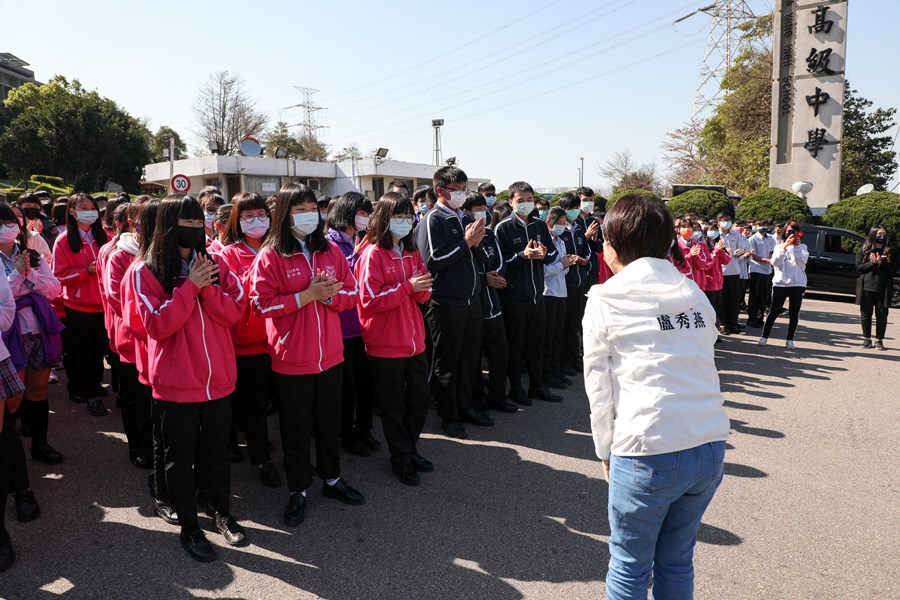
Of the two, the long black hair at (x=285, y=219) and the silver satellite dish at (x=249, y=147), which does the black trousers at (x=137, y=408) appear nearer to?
the long black hair at (x=285, y=219)

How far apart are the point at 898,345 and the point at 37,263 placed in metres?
11.5

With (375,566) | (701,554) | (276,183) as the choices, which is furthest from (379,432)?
(276,183)

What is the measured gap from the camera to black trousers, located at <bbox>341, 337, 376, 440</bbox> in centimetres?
489

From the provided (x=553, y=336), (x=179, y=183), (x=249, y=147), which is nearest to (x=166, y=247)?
(x=553, y=336)

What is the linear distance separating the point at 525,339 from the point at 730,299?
19.7 ft

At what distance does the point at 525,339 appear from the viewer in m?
6.54

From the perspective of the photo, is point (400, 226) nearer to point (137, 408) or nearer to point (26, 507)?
point (137, 408)

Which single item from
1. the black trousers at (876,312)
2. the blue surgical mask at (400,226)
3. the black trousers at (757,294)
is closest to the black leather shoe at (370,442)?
the blue surgical mask at (400,226)

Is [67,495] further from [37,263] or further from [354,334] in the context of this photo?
[354,334]

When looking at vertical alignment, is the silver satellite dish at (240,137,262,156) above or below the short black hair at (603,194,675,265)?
above

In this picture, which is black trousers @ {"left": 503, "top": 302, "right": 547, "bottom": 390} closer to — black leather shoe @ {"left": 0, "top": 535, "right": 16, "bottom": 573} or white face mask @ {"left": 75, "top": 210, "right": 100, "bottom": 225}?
white face mask @ {"left": 75, "top": 210, "right": 100, "bottom": 225}

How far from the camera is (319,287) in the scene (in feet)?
11.6

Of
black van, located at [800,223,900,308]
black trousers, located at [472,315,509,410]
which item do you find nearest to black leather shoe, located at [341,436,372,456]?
black trousers, located at [472,315,509,410]

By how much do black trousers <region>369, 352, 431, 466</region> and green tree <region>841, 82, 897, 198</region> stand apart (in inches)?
1438
